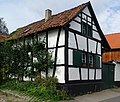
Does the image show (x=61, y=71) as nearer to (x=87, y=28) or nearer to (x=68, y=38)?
(x=68, y=38)

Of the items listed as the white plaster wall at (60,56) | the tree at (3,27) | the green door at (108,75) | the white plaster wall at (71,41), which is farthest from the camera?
the tree at (3,27)

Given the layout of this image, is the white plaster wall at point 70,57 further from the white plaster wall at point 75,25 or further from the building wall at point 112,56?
the building wall at point 112,56

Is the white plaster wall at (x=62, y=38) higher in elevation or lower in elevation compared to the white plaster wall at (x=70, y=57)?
higher

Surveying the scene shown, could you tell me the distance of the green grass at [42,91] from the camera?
1389 centimetres

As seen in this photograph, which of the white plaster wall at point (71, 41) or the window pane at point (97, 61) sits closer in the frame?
the white plaster wall at point (71, 41)

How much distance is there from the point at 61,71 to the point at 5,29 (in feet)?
165

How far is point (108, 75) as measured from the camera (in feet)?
73.2

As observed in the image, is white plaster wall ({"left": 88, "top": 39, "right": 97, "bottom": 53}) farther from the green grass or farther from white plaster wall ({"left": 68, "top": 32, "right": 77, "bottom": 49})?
the green grass

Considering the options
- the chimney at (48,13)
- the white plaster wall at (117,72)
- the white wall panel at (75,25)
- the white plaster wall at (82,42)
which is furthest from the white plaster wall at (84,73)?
Answer: the white plaster wall at (117,72)

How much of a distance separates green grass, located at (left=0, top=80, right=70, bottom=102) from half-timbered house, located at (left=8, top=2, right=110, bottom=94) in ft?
3.20

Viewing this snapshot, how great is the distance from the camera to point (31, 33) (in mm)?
17969

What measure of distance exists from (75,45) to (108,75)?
713cm

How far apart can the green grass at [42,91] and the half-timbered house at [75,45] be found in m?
0.98

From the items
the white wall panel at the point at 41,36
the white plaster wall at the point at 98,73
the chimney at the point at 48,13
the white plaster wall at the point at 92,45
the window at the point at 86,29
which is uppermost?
the chimney at the point at 48,13
